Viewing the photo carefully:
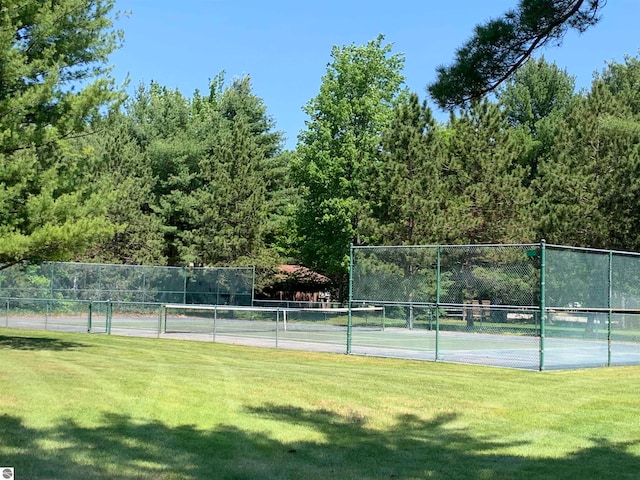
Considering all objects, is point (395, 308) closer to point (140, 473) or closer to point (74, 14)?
point (74, 14)

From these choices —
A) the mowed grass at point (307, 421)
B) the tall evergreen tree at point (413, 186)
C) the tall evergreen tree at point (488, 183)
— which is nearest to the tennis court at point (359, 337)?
the mowed grass at point (307, 421)

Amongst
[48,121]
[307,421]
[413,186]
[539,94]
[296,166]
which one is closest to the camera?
[307,421]

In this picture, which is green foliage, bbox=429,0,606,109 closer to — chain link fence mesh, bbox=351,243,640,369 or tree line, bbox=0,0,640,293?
tree line, bbox=0,0,640,293

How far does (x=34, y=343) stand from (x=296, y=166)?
30.7m

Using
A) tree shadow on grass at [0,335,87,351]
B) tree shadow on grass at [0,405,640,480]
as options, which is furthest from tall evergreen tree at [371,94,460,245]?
tree shadow on grass at [0,405,640,480]

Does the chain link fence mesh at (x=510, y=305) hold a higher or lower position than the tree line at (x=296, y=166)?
lower

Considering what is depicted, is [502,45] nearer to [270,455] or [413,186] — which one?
[270,455]

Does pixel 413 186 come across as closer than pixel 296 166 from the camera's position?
Yes

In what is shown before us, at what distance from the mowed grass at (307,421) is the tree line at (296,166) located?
3915 millimetres

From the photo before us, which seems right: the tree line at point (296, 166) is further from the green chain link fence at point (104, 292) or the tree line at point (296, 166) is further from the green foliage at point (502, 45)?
the green chain link fence at point (104, 292)

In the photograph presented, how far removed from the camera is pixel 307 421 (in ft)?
30.8

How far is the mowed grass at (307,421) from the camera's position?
7.01 metres

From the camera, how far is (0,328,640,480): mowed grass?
701 centimetres

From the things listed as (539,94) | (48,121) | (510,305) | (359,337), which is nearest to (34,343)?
(48,121)
